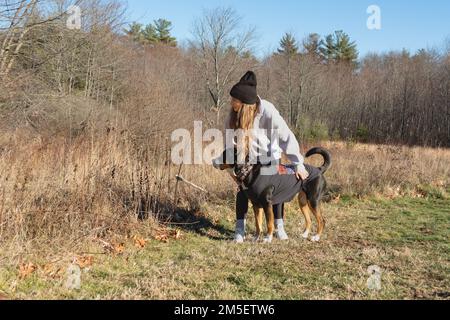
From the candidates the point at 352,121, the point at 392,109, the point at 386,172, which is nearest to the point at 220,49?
the point at 352,121

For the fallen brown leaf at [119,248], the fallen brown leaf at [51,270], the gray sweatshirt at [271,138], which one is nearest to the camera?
the fallen brown leaf at [51,270]

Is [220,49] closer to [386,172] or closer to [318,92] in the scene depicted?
[318,92]

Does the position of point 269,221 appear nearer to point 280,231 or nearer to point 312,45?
point 280,231

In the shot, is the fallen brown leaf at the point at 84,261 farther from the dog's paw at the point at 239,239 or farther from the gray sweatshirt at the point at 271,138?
the gray sweatshirt at the point at 271,138

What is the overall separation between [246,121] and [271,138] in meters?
0.40

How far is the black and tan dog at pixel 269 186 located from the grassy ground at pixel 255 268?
0.38 meters

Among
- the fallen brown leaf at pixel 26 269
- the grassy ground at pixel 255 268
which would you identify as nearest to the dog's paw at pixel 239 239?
the grassy ground at pixel 255 268

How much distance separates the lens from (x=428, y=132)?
1412 inches

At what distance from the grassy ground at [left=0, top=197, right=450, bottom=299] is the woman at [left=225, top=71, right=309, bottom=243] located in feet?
3.12

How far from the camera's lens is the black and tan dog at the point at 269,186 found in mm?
5031

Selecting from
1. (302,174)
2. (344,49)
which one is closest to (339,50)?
(344,49)

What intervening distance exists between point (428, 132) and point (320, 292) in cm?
3625

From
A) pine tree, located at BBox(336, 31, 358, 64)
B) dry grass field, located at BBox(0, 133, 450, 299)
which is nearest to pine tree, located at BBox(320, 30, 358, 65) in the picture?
pine tree, located at BBox(336, 31, 358, 64)

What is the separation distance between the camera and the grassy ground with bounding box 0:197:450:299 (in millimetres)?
3568
